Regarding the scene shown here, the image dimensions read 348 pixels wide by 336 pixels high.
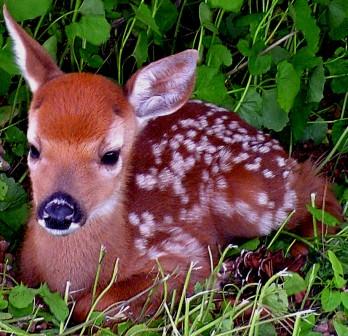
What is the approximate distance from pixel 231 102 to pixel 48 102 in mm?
1205

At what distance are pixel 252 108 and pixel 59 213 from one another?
1378 mm

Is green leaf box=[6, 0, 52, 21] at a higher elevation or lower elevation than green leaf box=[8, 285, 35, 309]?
higher

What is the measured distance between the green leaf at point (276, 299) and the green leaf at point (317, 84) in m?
1.12

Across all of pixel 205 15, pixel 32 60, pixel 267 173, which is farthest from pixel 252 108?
pixel 32 60

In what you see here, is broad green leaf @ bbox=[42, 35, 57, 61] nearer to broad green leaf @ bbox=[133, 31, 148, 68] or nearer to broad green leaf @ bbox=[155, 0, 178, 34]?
broad green leaf @ bbox=[133, 31, 148, 68]

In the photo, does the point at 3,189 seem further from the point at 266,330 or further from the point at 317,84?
the point at 317,84

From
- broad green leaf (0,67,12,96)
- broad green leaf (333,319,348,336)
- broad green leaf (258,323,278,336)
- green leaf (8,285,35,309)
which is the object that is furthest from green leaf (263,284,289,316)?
broad green leaf (0,67,12,96)

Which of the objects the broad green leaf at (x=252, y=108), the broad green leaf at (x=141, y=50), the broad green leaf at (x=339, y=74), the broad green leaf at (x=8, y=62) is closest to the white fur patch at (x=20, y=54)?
the broad green leaf at (x=8, y=62)

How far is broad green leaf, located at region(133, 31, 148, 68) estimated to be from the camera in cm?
387

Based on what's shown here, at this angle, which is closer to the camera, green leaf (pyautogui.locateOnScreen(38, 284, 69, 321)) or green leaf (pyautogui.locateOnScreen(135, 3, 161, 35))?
green leaf (pyautogui.locateOnScreen(38, 284, 69, 321))

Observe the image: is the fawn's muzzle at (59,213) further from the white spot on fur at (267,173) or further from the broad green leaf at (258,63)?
the broad green leaf at (258,63)

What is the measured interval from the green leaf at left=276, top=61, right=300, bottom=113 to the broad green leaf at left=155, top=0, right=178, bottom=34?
485 mm

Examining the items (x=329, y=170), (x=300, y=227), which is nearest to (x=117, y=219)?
(x=300, y=227)

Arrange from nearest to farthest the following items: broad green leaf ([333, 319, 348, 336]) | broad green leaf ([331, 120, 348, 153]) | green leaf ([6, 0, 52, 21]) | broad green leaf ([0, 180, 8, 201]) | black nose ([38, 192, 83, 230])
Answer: black nose ([38, 192, 83, 230]) → broad green leaf ([333, 319, 348, 336]) → green leaf ([6, 0, 52, 21]) → broad green leaf ([0, 180, 8, 201]) → broad green leaf ([331, 120, 348, 153])
